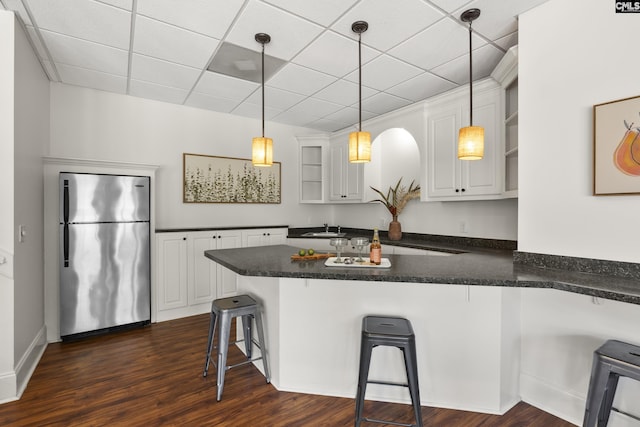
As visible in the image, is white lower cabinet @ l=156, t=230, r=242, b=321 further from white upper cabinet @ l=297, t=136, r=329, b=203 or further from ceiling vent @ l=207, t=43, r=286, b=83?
ceiling vent @ l=207, t=43, r=286, b=83

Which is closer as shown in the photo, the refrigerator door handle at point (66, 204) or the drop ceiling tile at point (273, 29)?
the drop ceiling tile at point (273, 29)

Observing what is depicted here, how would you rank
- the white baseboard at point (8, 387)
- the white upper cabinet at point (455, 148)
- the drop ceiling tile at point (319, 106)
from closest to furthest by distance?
the white baseboard at point (8, 387)
the white upper cabinet at point (455, 148)
the drop ceiling tile at point (319, 106)

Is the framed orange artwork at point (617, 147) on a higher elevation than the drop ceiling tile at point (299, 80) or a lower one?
lower

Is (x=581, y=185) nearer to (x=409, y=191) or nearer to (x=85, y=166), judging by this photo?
(x=409, y=191)

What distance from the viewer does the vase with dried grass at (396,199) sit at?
4.20m

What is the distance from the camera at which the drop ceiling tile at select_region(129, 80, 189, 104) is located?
3480mm

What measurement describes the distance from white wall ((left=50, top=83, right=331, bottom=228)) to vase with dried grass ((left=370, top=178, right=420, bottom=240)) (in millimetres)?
1488

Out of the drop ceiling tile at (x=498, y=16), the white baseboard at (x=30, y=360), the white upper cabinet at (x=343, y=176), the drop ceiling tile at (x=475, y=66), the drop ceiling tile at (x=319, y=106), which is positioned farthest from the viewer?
the white upper cabinet at (x=343, y=176)

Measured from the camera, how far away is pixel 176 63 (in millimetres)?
2951

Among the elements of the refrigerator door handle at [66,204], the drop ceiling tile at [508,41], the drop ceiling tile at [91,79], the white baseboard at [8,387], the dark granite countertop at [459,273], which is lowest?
the white baseboard at [8,387]

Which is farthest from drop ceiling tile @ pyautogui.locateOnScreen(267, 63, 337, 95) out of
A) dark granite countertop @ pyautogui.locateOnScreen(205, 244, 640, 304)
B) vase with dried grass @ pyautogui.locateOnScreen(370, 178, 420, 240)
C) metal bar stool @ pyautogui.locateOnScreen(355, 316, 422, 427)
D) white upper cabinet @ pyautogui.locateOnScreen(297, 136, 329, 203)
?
metal bar stool @ pyautogui.locateOnScreen(355, 316, 422, 427)

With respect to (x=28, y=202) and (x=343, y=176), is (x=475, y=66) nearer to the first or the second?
(x=343, y=176)

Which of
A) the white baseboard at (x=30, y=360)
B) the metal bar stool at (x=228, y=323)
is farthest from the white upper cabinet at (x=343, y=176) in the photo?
the white baseboard at (x=30, y=360)

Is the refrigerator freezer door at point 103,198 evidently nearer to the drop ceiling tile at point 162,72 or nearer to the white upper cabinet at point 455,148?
the drop ceiling tile at point 162,72
